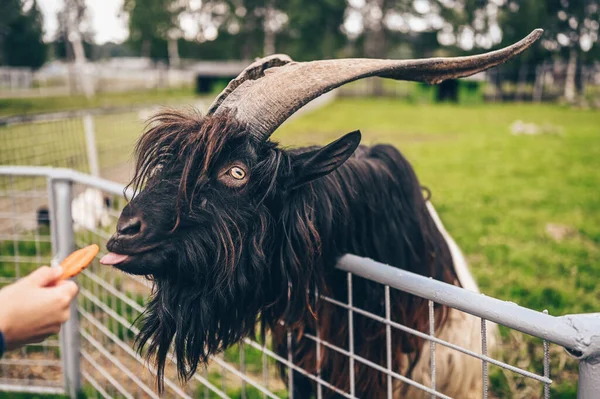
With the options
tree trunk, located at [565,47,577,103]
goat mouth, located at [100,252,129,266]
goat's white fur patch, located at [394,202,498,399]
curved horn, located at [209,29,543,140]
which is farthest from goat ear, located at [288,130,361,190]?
tree trunk, located at [565,47,577,103]

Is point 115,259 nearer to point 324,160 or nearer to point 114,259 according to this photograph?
point 114,259

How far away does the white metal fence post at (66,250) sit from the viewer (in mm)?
3152

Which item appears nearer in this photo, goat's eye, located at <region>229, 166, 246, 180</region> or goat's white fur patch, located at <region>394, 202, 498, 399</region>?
goat's eye, located at <region>229, 166, 246, 180</region>

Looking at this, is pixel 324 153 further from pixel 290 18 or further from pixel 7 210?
pixel 290 18

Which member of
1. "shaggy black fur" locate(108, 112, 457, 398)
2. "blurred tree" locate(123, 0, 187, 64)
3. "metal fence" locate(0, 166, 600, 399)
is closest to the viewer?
"metal fence" locate(0, 166, 600, 399)

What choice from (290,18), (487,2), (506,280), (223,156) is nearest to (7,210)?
(506,280)

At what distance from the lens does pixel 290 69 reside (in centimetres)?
207

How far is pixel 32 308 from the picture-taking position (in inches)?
54.6

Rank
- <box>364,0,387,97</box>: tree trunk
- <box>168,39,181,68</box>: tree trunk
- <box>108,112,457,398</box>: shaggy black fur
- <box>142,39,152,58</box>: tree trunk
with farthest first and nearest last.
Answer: <box>142,39,152,58</box>: tree trunk
<box>168,39,181,68</box>: tree trunk
<box>364,0,387,97</box>: tree trunk
<box>108,112,457,398</box>: shaggy black fur

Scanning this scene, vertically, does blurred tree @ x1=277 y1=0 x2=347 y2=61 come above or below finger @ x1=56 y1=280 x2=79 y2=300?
above

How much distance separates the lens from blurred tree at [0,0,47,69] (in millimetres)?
29592

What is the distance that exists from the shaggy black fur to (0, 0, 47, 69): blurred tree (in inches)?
1113

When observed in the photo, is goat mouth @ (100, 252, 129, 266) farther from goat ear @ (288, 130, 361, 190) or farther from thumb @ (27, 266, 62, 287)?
goat ear @ (288, 130, 361, 190)

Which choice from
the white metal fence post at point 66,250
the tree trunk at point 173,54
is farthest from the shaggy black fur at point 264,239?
the tree trunk at point 173,54
